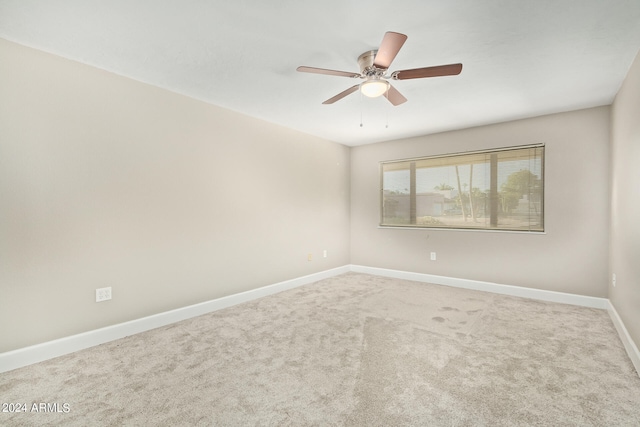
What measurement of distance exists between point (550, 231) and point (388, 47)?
11.1 feet

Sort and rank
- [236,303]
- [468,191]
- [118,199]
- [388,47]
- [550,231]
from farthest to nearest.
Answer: [468,191], [550,231], [236,303], [118,199], [388,47]

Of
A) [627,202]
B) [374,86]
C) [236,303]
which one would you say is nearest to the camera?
[374,86]

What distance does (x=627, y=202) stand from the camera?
103 inches

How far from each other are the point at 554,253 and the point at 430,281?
162 cm

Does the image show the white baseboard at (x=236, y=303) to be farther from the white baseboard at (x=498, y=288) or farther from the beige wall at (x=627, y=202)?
the beige wall at (x=627, y=202)

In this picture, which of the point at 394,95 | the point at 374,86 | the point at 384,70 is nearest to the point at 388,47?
the point at 384,70

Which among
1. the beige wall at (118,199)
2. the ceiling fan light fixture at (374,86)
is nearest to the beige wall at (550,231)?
the beige wall at (118,199)

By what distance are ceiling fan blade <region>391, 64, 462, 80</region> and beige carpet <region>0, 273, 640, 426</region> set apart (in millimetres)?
2040

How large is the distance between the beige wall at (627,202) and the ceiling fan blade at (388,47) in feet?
6.31

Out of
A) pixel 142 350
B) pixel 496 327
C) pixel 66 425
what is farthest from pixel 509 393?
pixel 142 350

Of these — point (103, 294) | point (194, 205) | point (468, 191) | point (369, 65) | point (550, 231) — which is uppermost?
point (369, 65)

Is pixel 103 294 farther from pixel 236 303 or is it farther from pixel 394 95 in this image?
pixel 394 95

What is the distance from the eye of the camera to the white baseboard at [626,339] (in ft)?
7.15

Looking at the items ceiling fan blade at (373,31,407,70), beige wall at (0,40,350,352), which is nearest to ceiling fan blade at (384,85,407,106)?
ceiling fan blade at (373,31,407,70)
